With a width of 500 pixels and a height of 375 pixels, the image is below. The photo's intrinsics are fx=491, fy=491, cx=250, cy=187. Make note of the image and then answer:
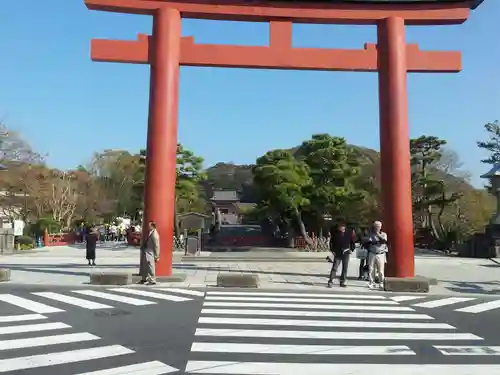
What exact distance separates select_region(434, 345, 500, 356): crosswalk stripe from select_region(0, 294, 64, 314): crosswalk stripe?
6539 mm

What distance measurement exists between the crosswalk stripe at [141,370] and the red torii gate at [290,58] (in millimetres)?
8261

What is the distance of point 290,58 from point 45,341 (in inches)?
405

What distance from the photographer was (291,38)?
14156mm

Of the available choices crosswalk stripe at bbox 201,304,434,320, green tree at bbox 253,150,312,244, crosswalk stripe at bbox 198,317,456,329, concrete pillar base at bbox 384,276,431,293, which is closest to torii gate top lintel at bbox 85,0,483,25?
concrete pillar base at bbox 384,276,431,293

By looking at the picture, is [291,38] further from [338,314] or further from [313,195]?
[313,195]

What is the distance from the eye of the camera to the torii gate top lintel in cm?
1398

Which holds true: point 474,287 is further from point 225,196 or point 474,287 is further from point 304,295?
point 225,196

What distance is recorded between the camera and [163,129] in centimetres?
1355

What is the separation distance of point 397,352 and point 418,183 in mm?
28361

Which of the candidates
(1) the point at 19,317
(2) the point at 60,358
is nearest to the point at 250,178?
(1) the point at 19,317

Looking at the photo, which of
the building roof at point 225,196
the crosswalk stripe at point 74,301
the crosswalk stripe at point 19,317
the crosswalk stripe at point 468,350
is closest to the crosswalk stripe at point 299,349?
the crosswalk stripe at point 468,350

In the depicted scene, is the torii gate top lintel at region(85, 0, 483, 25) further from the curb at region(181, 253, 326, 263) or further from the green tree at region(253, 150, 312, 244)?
the green tree at region(253, 150, 312, 244)

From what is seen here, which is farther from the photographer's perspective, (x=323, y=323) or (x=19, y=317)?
(x=19, y=317)

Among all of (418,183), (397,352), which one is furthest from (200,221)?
(397,352)
